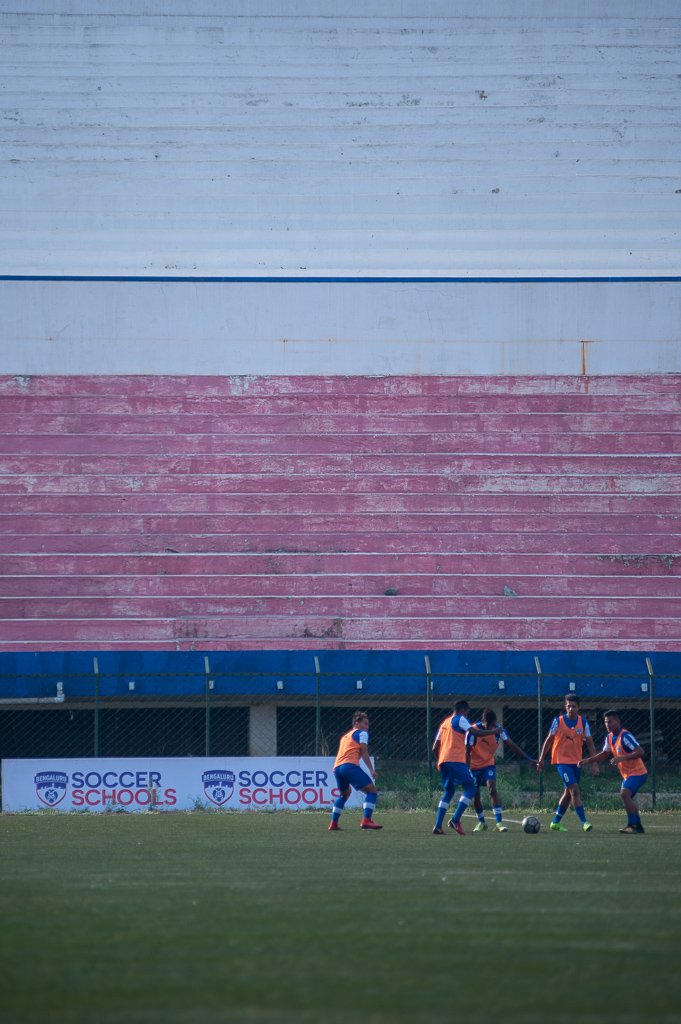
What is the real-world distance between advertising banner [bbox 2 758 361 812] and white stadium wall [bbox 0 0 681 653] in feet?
25.8

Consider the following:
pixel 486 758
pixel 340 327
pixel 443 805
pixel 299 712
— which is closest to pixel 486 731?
pixel 486 758

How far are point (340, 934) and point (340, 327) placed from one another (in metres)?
23.8

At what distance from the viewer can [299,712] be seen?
25547 mm

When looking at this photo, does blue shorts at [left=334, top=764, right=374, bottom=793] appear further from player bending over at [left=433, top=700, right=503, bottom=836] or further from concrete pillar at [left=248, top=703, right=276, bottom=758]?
concrete pillar at [left=248, top=703, right=276, bottom=758]

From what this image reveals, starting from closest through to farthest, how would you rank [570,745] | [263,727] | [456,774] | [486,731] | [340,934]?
[340,934] < [456,774] < [486,731] < [570,745] < [263,727]

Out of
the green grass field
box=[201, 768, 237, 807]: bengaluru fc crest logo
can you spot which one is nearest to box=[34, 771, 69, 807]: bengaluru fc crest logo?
box=[201, 768, 237, 807]: bengaluru fc crest logo

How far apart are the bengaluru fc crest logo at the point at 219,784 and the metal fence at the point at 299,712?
427 centimetres

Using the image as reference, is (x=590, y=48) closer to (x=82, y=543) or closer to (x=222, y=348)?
(x=222, y=348)

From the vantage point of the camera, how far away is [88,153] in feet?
101

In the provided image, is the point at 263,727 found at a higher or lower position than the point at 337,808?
lower

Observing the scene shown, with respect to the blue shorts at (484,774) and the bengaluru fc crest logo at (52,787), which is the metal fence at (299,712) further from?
the blue shorts at (484,774)

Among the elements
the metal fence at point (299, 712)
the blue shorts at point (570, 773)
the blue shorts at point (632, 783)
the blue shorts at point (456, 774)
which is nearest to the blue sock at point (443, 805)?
the blue shorts at point (456, 774)

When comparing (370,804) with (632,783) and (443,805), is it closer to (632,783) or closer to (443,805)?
(443,805)

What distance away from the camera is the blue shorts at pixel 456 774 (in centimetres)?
1360
